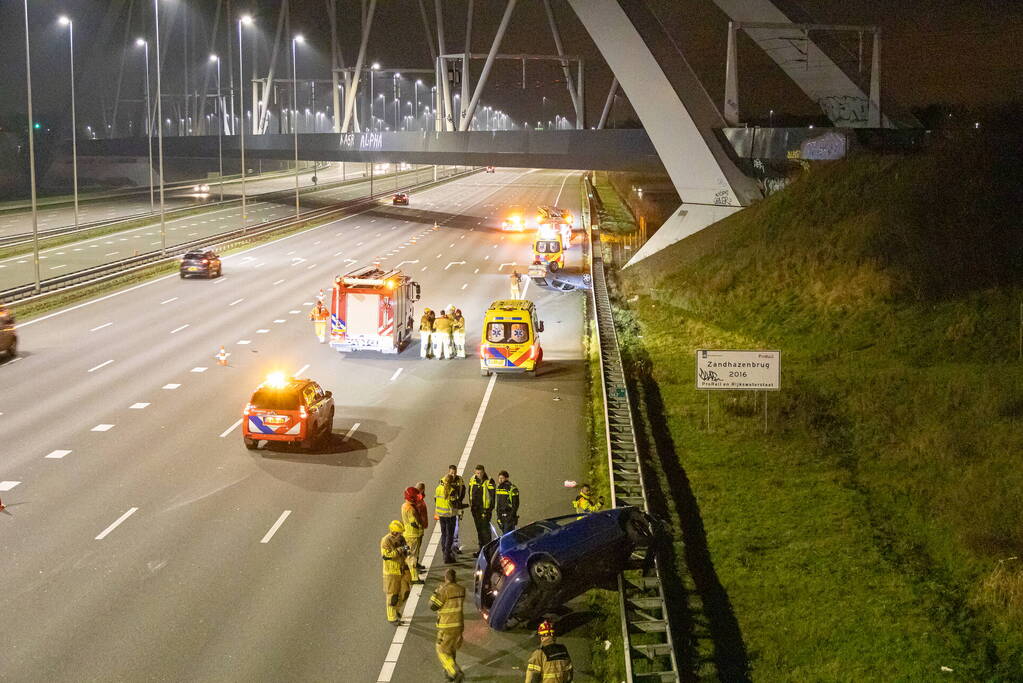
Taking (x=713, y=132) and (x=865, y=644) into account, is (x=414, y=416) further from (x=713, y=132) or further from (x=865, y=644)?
(x=713, y=132)

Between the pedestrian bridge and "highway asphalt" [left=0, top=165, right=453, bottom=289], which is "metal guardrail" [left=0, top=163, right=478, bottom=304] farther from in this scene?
the pedestrian bridge

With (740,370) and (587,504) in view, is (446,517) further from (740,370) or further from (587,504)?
(740,370)

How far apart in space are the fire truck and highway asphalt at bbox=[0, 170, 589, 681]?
58cm

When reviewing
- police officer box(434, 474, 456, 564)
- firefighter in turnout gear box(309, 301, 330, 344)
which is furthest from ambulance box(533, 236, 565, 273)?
police officer box(434, 474, 456, 564)

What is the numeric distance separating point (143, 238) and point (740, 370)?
5463cm

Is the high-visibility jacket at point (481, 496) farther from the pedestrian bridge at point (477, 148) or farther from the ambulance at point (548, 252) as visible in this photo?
the pedestrian bridge at point (477, 148)

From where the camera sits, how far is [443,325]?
32875mm

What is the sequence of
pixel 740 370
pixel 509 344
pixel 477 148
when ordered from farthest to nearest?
pixel 477 148 → pixel 509 344 → pixel 740 370

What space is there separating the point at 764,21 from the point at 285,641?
41.6m

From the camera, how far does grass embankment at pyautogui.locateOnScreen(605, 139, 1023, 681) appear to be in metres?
14.7

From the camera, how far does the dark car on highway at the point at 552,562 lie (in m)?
13.5

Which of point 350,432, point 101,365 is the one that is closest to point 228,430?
point 350,432

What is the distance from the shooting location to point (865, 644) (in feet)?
46.7

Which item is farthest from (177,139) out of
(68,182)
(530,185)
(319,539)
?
(319,539)
